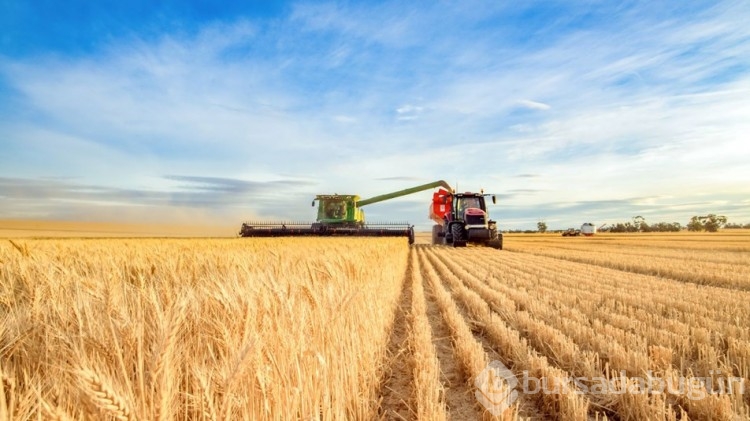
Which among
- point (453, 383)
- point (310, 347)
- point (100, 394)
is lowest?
point (453, 383)

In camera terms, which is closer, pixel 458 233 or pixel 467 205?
pixel 458 233

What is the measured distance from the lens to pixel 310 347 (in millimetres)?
2410

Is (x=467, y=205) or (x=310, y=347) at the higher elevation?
(x=467, y=205)

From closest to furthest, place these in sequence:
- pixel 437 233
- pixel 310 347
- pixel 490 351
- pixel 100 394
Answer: pixel 100 394 → pixel 310 347 → pixel 490 351 → pixel 437 233

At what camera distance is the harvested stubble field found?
1.55 metres

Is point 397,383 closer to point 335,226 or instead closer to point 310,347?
point 310,347

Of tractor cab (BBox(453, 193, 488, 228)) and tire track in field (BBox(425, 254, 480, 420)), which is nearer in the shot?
tire track in field (BBox(425, 254, 480, 420))

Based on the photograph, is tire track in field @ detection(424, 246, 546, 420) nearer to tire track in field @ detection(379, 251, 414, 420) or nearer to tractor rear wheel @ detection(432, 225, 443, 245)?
tire track in field @ detection(379, 251, 414, 420)

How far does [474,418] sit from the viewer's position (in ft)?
9.95

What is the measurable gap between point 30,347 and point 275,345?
1307 millimetres

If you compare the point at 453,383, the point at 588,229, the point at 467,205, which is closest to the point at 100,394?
the point at 453,383

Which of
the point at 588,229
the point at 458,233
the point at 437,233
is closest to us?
the point at 458,233

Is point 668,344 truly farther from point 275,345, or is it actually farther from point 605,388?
point 275,345

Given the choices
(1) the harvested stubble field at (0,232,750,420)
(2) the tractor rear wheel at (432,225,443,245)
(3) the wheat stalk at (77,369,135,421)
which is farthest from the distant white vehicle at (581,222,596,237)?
(3) the wheat stalk at (77,369,135,421)
